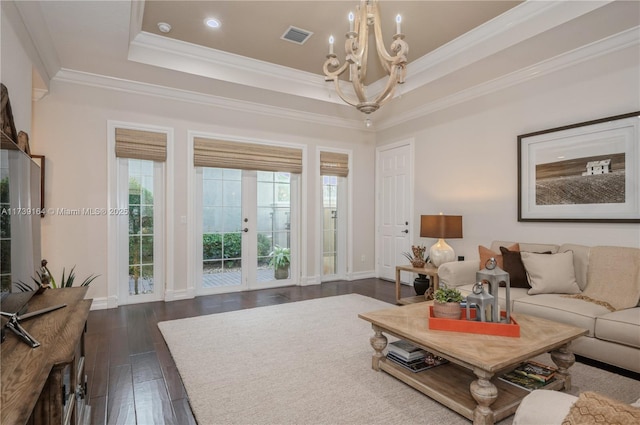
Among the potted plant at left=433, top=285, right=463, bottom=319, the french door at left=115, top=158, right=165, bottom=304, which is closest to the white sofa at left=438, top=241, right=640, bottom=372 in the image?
the potted plant at left=433, top=285, right=463, bottom=319

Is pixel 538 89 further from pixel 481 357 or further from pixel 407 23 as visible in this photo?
pixel 481 357

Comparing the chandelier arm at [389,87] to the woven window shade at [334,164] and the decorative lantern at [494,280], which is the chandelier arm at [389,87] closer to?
the decorative lantern at [494,280]

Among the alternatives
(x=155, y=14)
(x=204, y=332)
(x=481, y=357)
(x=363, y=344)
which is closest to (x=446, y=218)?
(x=363, y=344)

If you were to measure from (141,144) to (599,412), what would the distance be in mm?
4658

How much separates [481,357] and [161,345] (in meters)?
2.53

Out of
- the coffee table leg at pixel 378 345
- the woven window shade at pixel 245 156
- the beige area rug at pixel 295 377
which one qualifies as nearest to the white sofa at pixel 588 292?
the beige area rug at pixel 295 377

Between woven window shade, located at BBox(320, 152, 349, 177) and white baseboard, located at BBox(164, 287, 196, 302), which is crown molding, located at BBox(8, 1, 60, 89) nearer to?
white baseboard, located at BBox(164, 287, 196, 302)

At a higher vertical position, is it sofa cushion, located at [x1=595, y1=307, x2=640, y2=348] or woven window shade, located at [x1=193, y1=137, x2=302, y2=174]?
woven window shade, located at [x1=193, y1=137, x2=302, y2=174]

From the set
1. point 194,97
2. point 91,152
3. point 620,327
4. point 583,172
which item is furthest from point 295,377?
point 194,97

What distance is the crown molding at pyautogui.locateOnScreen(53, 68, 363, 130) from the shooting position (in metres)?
3.96

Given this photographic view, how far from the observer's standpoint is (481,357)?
1.77m

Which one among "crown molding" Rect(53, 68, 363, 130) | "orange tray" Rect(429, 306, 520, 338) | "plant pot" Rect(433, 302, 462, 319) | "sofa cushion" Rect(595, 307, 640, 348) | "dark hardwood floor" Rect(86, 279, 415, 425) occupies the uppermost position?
"crown molding" Rect(53, 68, 363, 130)

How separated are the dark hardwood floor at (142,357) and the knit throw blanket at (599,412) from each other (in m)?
1.79

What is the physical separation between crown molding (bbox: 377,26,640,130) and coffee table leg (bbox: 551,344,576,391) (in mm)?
2772
